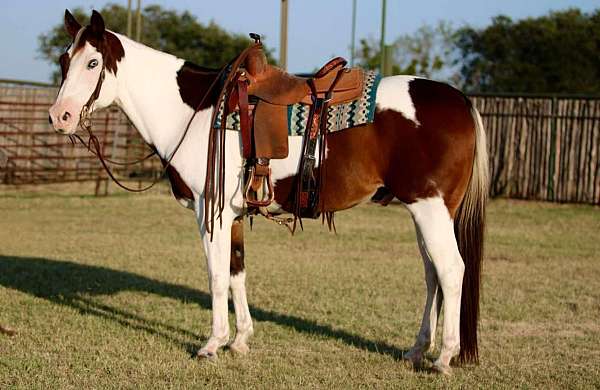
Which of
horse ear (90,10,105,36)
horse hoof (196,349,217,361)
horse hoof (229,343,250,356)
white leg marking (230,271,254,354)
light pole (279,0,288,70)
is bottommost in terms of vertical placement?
horse hoof (229,343,250,356)

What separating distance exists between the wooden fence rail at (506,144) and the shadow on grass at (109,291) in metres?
7.26

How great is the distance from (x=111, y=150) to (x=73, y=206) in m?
3.21

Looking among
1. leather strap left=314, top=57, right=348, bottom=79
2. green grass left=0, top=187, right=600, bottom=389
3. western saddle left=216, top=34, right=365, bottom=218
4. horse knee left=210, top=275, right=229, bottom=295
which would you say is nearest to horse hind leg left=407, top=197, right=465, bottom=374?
green grass left=0, top=187, right=600, bottom=389

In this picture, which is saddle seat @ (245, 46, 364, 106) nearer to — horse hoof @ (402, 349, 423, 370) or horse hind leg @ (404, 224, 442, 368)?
horse hind leg @ (404, 224, 442, 368)

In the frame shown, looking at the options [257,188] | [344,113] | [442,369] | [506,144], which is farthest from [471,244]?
[506,144]

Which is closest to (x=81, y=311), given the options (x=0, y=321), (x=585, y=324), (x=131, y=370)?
(x=0, y=321)

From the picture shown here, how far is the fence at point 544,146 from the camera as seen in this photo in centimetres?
1620

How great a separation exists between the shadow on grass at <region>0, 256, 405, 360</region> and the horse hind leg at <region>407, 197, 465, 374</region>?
643 mm

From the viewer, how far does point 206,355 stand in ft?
18.5

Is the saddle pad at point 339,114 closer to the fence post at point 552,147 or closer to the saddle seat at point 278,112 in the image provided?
the saddle seat at point 278,112

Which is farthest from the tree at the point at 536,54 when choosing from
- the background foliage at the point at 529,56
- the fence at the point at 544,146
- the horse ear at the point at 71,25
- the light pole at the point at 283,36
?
the horse ear at the point at 71,25

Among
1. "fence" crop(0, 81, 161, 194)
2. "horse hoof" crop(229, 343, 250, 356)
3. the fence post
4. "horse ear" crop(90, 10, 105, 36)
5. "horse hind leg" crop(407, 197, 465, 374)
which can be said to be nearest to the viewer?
"horse hind leg" crop(407, 197, 465, 374)

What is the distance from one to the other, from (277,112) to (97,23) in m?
1.33

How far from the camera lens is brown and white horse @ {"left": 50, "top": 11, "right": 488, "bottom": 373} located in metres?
5.39
